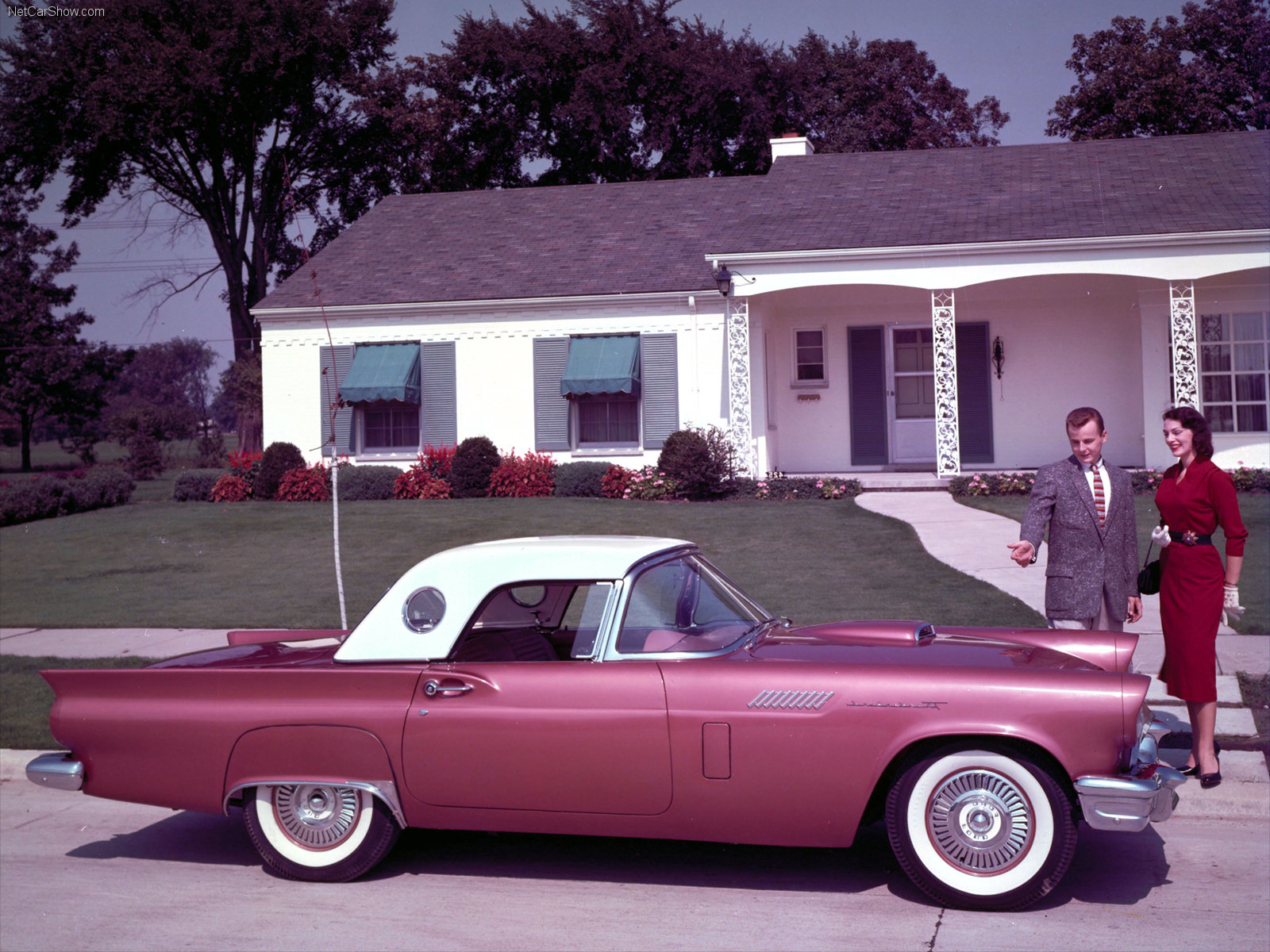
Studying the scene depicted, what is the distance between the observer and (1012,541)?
44.2 ft

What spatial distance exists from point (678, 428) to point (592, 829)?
16201 millimetres

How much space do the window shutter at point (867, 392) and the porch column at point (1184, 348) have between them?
4758 millimetres

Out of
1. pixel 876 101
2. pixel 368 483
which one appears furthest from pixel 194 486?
pixel 876 101

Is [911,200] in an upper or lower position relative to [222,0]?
lower

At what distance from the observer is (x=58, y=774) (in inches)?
207

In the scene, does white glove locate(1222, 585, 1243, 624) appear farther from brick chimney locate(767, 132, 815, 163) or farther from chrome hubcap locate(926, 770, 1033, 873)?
brick chimney locate(767, 132, 815, 163)

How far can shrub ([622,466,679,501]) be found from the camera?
1898 centimetres

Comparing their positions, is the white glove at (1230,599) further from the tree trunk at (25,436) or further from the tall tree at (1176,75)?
the tree trunk at (25,436)

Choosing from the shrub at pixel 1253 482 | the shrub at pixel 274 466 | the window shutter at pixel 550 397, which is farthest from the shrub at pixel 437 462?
the shrub at pixel 1253 482

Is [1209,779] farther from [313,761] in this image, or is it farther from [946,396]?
[946,396]

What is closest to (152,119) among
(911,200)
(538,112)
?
(538,112)

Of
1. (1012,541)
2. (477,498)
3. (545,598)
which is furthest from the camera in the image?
(477,498)

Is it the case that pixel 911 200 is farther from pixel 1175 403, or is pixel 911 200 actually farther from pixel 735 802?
pixel 735 802

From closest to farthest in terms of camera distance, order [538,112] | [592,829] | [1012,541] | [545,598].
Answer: [592,829] → [545,598] → [1012,541] → [538,112]
